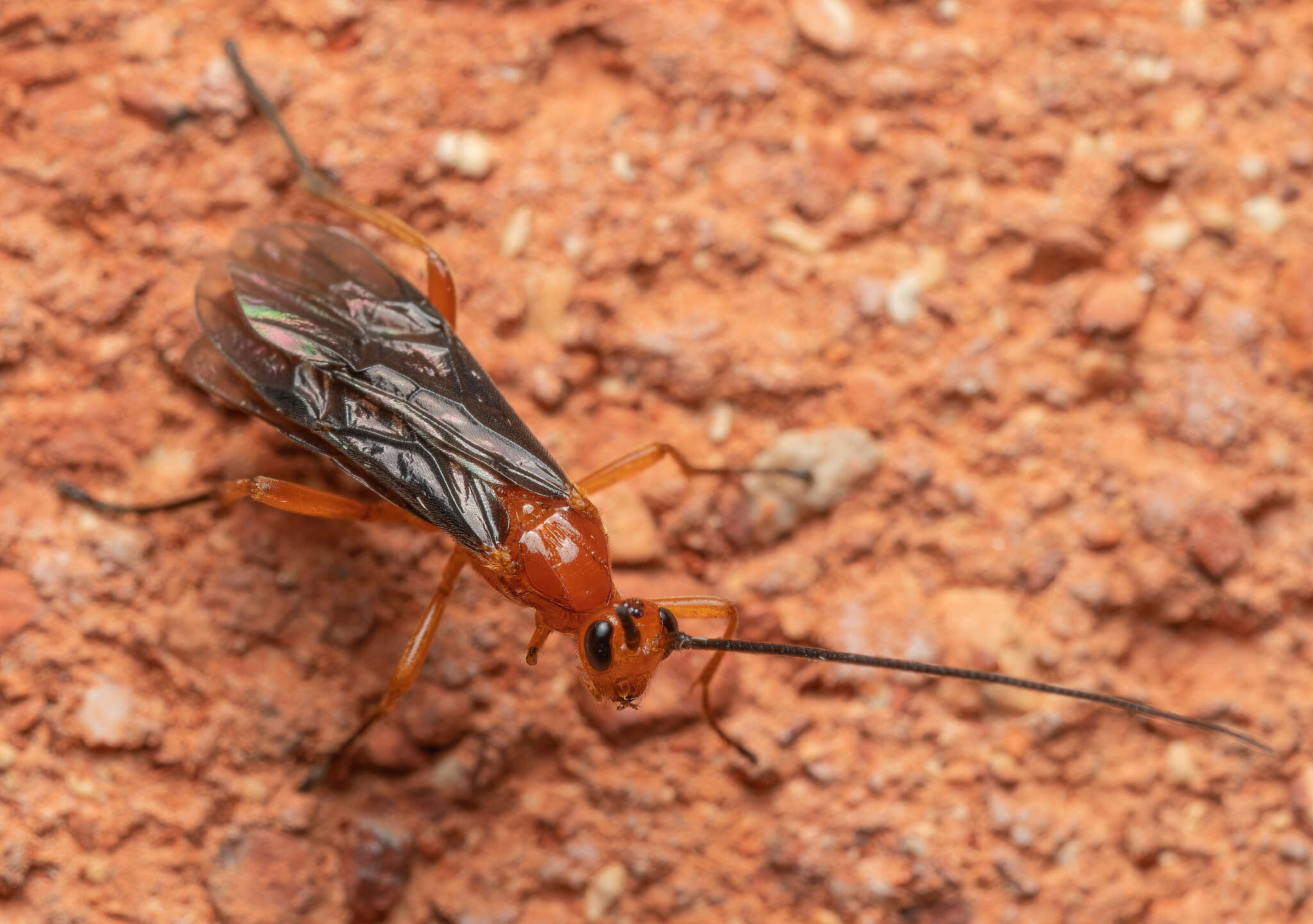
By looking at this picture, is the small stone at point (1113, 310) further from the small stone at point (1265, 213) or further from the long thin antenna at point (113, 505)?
the long thin antenna at point (113, 505)

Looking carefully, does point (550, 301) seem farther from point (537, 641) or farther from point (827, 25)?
point (827, 25)

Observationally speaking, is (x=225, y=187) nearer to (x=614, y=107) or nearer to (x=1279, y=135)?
(x=614, y=107)

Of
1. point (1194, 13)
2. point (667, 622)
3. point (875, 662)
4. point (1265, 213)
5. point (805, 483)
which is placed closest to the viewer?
point (875, 662)

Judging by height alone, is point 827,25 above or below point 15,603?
above

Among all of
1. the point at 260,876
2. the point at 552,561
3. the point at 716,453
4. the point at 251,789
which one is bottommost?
the point at 260,876

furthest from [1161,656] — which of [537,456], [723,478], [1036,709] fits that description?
[537,456]

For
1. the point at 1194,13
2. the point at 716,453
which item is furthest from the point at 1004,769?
the point at 1194,13
